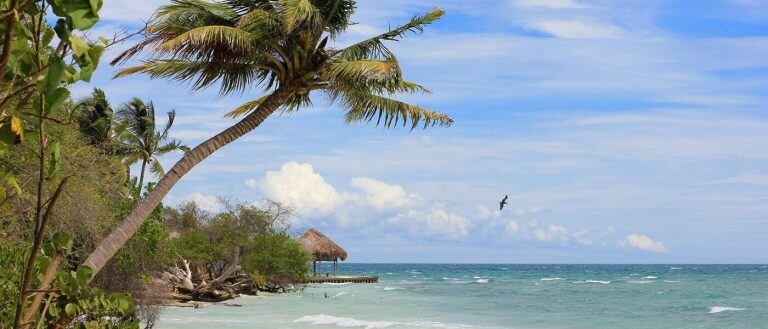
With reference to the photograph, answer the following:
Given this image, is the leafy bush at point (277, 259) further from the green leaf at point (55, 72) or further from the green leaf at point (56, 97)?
the green leaf at point (55, 72)

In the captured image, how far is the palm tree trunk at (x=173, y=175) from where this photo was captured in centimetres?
878

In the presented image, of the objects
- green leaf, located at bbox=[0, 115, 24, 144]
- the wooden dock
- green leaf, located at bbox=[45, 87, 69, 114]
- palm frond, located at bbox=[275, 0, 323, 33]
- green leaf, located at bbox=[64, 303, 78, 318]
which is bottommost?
green leaf, located at bbox=[64, 303, 78, 318]

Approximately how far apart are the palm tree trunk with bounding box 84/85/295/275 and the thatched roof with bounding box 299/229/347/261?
41315 mm

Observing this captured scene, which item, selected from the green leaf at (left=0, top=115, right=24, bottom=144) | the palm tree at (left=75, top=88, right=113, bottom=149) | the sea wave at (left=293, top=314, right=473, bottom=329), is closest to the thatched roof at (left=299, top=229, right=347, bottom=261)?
the sea wave at (left=293, top=314, right=473, bottom=329)

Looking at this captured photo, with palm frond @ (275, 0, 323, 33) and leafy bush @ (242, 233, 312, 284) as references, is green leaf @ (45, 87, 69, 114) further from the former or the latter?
leafy bush @ (242, 233, 312, 284)

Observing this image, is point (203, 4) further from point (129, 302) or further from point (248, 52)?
point (129, 302)

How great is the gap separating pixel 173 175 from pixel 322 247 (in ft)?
139

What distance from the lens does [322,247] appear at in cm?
5178

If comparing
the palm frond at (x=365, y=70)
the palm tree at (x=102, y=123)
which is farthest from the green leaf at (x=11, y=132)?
the palm tree at (x=102, y=123)

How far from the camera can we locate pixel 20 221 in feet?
42.6

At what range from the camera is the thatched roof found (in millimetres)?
51500

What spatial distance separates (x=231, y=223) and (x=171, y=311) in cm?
825

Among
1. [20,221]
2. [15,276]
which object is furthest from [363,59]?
[20,221]

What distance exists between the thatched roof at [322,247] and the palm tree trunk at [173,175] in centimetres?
4131
